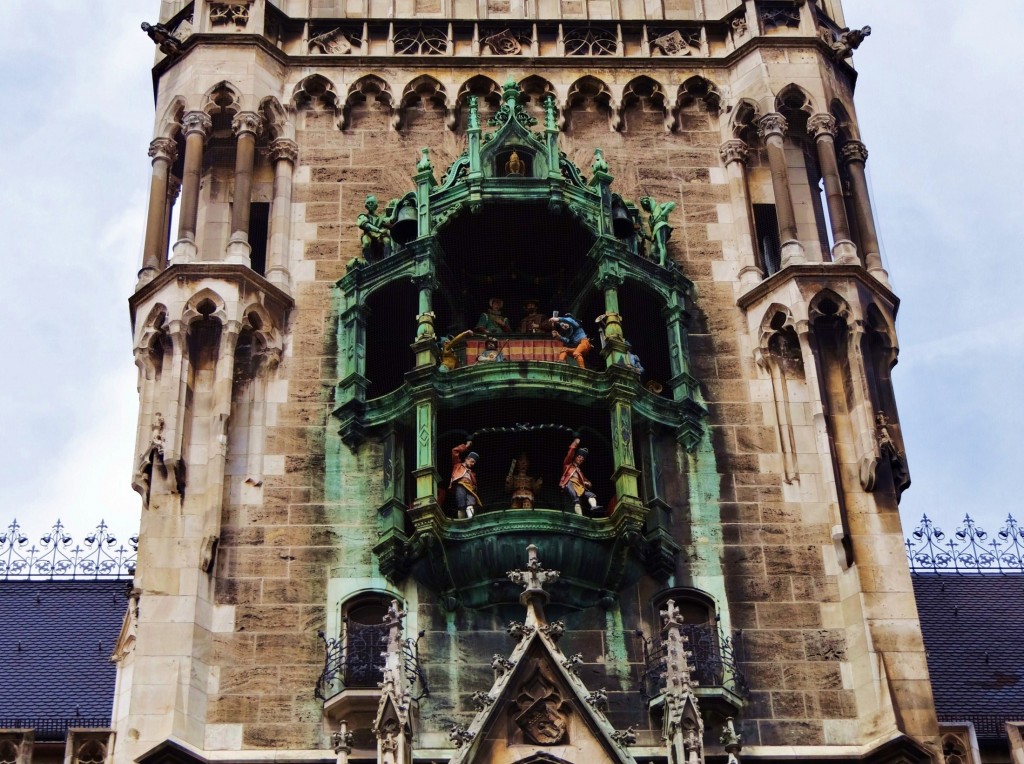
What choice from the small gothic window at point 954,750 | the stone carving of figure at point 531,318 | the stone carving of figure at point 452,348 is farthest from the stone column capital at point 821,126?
the small gothic window at point 954,750

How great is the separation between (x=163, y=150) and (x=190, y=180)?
103cm

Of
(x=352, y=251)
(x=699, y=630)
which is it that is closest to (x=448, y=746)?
(x=699, y=630)

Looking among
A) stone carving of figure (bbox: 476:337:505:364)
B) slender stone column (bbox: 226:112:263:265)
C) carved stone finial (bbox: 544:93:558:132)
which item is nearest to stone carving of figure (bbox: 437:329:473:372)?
stone carving of figure (bbox: 476:337:505:364)

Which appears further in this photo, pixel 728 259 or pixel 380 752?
pixel 728 259

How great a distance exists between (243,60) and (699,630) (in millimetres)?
10254

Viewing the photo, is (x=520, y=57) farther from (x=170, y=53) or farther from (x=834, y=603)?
(x=834, y=603)

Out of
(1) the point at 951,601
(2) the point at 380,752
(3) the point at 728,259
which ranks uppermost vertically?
(3) the point at 728,259

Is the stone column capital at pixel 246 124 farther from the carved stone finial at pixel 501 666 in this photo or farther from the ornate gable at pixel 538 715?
the carved stone finial at pixel 501 666

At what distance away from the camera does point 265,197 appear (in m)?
28.8

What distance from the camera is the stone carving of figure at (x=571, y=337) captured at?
26.7 meters

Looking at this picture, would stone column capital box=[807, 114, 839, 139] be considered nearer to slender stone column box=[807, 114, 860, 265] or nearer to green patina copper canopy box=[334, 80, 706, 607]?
slender stone column box=[807, 114, 860, 265]

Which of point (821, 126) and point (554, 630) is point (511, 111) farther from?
point (554, 630)

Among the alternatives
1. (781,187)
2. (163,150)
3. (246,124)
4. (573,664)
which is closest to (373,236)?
(246,124)

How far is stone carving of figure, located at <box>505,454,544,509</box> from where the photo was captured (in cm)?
2566
